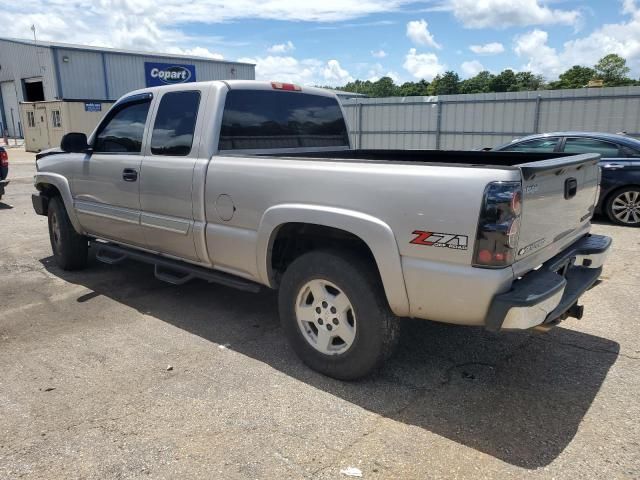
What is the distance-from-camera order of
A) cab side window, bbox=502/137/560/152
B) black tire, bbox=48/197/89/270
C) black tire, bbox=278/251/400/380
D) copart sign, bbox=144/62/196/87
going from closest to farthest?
black tire, bbox=278/251/400/380 < black tire, bbox=48/197/89/270 < cab side window, bbox=502/137/560/152 < copart sign, bbox=144/62/196/87

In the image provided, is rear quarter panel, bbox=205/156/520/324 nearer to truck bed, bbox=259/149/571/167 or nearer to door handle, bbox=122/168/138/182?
truck bed, bbox=259/149/571/167

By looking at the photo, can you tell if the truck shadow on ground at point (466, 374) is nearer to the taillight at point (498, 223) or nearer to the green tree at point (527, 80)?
the taillight at point (498, 223)

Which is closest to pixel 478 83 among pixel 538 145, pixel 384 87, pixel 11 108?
pixel 384 87

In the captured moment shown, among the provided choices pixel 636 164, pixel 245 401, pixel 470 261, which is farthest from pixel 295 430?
pixel 636 164

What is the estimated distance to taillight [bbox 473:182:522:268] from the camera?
2680mm

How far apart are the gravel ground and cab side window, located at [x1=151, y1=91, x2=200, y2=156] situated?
149 cm

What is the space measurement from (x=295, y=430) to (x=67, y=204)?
3973mm

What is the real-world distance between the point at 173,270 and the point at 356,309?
84.3 inches

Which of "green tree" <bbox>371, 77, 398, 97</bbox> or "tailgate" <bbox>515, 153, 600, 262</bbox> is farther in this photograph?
"green tree" <bbox>371, 77, 398, 97</bbox>

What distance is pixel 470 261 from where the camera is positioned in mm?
2785

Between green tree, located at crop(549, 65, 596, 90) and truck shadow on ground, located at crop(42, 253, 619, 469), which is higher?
green tree, located at crop(549, 65, 596, 90)

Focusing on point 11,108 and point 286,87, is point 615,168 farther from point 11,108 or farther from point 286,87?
point 11,108

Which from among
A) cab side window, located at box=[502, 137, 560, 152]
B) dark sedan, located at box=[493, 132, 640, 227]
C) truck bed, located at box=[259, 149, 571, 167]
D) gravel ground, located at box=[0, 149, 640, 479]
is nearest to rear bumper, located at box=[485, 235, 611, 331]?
gravel ground, located at box=[0, 149, 640, 479]

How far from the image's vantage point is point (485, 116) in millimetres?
16656
